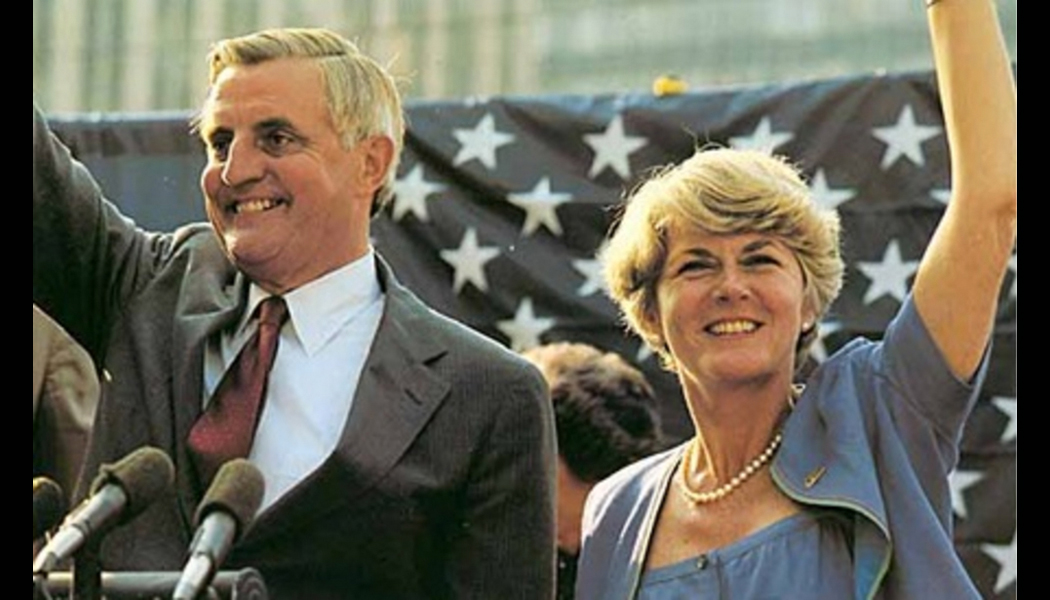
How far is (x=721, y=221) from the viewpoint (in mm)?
2447

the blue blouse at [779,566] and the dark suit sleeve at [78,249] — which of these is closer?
the blue blouse at [779,566]

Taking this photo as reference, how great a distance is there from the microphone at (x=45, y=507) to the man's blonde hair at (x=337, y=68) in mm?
526

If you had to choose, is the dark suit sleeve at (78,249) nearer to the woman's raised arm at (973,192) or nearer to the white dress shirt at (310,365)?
the white dress shirt at (310,365)

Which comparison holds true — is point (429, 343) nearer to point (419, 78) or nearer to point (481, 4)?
point (419, 78)

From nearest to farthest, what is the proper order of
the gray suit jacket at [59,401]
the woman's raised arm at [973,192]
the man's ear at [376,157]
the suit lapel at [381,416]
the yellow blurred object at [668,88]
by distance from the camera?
the woman's raised arm at [973,192]
the suit lapel at [381,416]
the man's ear at [376,157]
the gray suit jacket at [59,401]
the yellow blurred object at [668,88]

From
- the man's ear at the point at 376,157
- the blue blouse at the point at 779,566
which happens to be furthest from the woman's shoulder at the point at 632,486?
the man's ear at the point at 376,157

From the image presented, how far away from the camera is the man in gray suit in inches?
96.9

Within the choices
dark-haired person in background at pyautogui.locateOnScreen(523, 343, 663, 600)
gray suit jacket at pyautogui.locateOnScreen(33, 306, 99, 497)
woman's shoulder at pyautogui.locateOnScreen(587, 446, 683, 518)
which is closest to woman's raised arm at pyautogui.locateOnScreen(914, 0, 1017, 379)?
woman's shoulder at pyautogui.locateOnScreen(587, 446, 683, 518)

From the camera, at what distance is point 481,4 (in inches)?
230

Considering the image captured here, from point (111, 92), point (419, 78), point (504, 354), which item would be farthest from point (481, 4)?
point (504, 354)

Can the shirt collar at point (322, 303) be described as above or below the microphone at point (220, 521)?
above

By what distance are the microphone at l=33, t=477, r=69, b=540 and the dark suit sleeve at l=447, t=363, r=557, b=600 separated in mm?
460

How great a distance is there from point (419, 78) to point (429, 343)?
9.18 ft

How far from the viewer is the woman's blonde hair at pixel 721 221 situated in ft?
8.05
